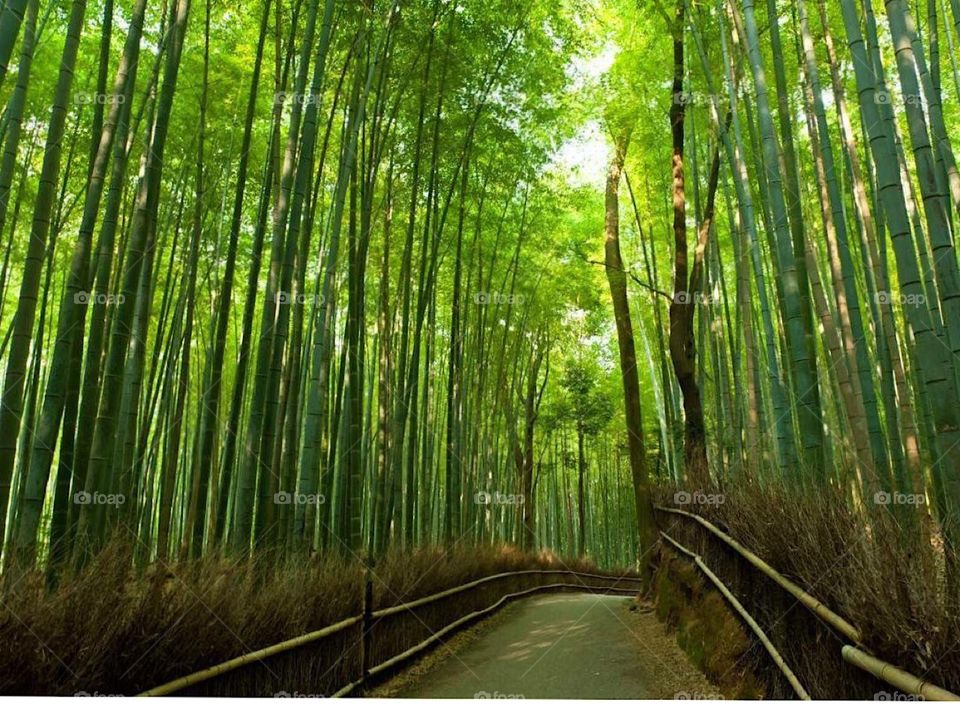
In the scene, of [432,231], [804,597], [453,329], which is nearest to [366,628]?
[804,597]

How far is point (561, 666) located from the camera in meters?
3.43

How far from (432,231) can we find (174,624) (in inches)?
178

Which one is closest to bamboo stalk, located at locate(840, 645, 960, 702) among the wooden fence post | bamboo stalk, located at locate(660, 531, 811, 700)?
bamboo stalk, located at locate(660, 531, 811, 700)

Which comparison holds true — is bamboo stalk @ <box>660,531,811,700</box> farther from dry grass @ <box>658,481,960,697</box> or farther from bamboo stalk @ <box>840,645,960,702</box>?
bamboo stalk @ <box>840,645,960,702</box>

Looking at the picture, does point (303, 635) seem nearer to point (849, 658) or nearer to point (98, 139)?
point (849, 658)

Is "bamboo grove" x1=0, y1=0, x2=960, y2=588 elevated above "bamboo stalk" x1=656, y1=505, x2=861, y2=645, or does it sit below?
above

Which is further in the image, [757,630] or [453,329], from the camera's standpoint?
[453,329]

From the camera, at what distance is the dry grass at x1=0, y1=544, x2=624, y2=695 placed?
1494 mm

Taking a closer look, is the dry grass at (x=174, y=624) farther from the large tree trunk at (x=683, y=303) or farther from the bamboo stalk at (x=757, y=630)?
the large tree trunk at (x=683, y=303)

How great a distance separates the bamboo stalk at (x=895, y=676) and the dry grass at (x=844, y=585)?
29mm

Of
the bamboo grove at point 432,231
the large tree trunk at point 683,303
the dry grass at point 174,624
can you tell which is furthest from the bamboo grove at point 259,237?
the large tree trunk at point 683,303

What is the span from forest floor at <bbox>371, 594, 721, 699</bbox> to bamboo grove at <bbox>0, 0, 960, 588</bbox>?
2.86 feet

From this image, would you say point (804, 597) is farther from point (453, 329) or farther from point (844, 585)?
point (453, 329)

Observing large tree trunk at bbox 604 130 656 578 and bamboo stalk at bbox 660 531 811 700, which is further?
large tree trunk at bbox 604 130 656 578
